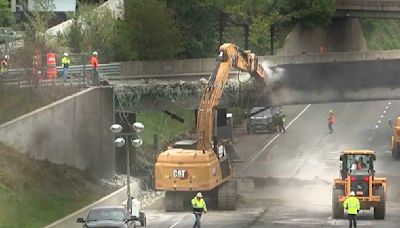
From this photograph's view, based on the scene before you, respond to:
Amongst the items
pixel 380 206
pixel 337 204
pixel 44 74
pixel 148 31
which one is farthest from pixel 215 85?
pixel 148 31

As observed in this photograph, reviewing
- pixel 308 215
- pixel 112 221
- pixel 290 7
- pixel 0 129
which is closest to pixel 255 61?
pixel 308 215

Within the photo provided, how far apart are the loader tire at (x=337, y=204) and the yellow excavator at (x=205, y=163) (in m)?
5.52

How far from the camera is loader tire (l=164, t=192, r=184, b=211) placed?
48062mm

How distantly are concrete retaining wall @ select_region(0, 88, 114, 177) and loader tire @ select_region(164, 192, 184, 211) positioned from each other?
17.9 feet

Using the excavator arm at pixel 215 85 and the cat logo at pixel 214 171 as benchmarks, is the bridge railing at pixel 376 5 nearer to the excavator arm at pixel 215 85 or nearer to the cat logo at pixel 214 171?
the excavator arm at pixel 215 85

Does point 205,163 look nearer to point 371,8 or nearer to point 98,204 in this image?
point 98,204

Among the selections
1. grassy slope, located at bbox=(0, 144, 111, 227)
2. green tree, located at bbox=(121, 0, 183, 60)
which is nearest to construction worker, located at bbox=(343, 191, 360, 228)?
grassy slope, located at bbox=(0, 144, 111, 227)

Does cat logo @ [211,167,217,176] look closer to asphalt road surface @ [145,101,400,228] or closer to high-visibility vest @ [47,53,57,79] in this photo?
asphalt road surface @ [145,101,400,228]

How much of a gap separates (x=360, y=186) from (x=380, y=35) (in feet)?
291

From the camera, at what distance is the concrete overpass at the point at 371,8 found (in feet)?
310

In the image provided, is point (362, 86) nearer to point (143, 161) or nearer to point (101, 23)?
point (143, 161)

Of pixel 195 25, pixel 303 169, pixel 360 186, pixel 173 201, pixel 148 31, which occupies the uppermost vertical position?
pixel 195 25

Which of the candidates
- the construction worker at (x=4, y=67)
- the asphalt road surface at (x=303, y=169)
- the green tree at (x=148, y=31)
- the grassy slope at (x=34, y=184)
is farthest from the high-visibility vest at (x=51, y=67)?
the green tree at (x=148, y=31)

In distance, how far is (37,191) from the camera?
43750mm
